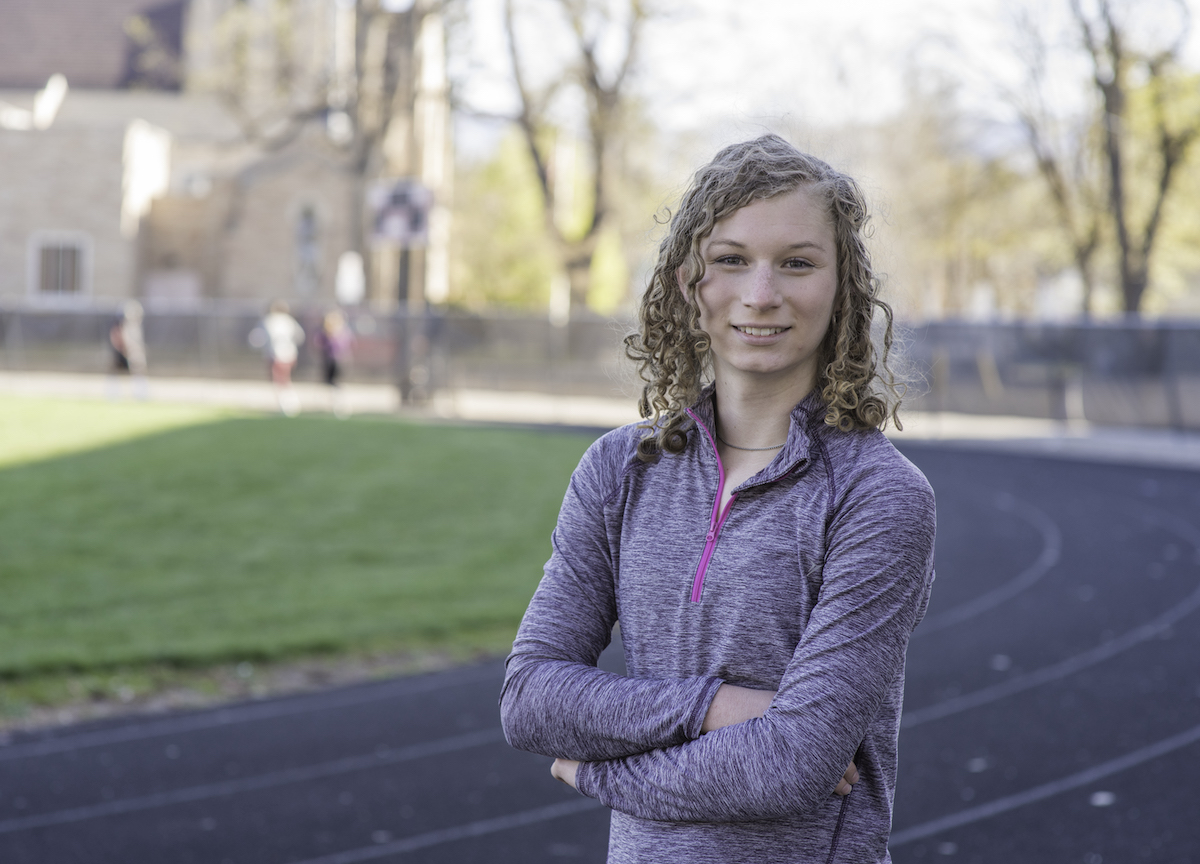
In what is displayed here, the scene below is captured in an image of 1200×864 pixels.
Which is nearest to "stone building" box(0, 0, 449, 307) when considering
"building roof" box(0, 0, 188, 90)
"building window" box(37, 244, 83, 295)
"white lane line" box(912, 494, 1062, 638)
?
"building window" box(37, 244, 83, 295)

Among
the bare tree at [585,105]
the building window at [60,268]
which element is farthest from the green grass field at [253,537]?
the building window at [60,268]

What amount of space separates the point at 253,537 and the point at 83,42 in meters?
51.6

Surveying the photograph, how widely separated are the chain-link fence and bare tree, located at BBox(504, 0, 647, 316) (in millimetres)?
5301

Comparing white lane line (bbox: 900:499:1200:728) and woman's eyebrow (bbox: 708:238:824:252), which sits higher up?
woman's eyebrow (bbox: 708:238:824:252)

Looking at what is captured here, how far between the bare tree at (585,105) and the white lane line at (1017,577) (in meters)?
19.6

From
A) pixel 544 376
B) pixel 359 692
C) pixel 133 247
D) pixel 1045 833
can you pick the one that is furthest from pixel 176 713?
pixel 133 247

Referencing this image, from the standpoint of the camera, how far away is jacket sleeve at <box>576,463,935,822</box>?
1825 millimetres

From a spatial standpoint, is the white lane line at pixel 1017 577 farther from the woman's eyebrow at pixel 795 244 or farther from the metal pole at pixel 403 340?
the metal pole at pixel 403 340

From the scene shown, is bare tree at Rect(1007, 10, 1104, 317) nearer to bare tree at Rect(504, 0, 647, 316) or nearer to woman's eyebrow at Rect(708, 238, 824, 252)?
bare tree at Rect(504, 0, 647, 316)

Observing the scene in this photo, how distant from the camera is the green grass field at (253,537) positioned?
→ 8.57 m

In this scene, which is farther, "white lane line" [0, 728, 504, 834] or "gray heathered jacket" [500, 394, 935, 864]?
"white lane line" [0, 728, 504, 834]

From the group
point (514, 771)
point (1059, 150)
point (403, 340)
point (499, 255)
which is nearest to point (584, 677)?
point (514, 771)

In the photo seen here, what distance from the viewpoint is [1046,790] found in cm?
570

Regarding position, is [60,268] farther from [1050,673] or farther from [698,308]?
[698,308]
